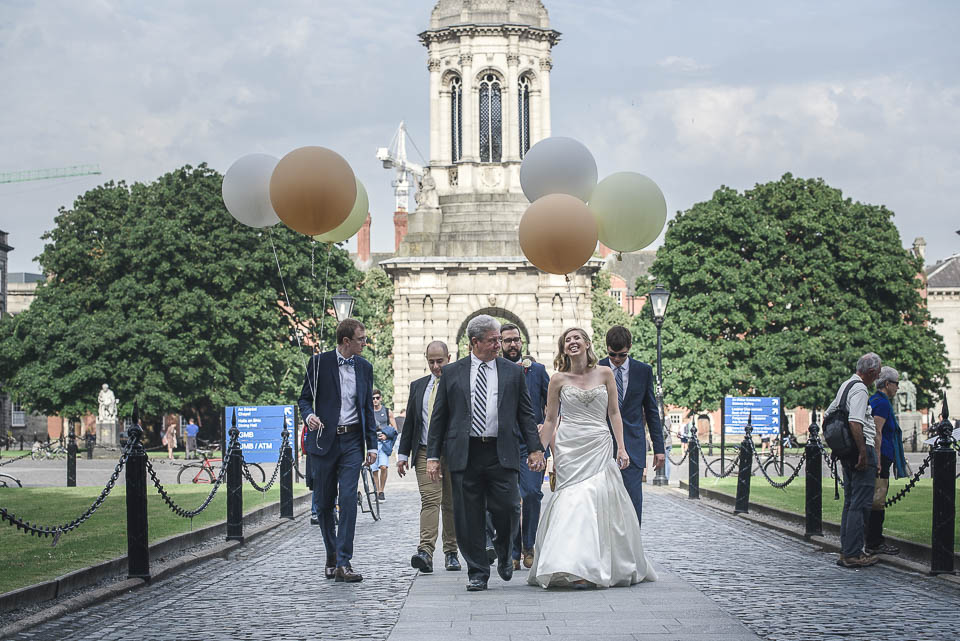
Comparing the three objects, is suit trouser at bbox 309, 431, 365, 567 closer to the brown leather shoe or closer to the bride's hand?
the brown leather shoe

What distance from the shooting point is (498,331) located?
10.5 m

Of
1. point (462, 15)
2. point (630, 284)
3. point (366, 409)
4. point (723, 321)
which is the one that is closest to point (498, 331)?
point (366, 409)

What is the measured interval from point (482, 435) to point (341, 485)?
1.65 m

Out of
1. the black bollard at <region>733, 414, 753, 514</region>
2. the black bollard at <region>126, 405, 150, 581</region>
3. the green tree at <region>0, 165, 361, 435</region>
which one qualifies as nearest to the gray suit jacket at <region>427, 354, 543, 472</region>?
the black bollard at <region>126, 405, 150, 581</region>

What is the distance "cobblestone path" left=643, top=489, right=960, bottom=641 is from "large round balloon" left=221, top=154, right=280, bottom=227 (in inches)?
218

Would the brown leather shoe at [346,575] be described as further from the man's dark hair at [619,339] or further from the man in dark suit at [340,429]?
the man's dark hair at [619,339]

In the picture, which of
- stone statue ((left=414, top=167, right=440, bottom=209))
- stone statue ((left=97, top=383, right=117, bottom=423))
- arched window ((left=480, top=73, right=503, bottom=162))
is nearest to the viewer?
stone statue ((left=97, top=383, right=117, bottom=423))

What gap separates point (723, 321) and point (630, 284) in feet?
211

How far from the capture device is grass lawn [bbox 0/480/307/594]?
11695 mm

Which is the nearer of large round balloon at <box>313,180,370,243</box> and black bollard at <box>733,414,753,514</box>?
large round balloon at <box>313,180,370,243</box>

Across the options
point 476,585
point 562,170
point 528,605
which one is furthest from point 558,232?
point 528,605

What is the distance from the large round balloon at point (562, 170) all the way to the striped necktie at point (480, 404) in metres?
4.77

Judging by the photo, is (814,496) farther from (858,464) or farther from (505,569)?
(505,569)

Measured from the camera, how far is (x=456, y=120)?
2169 inches
